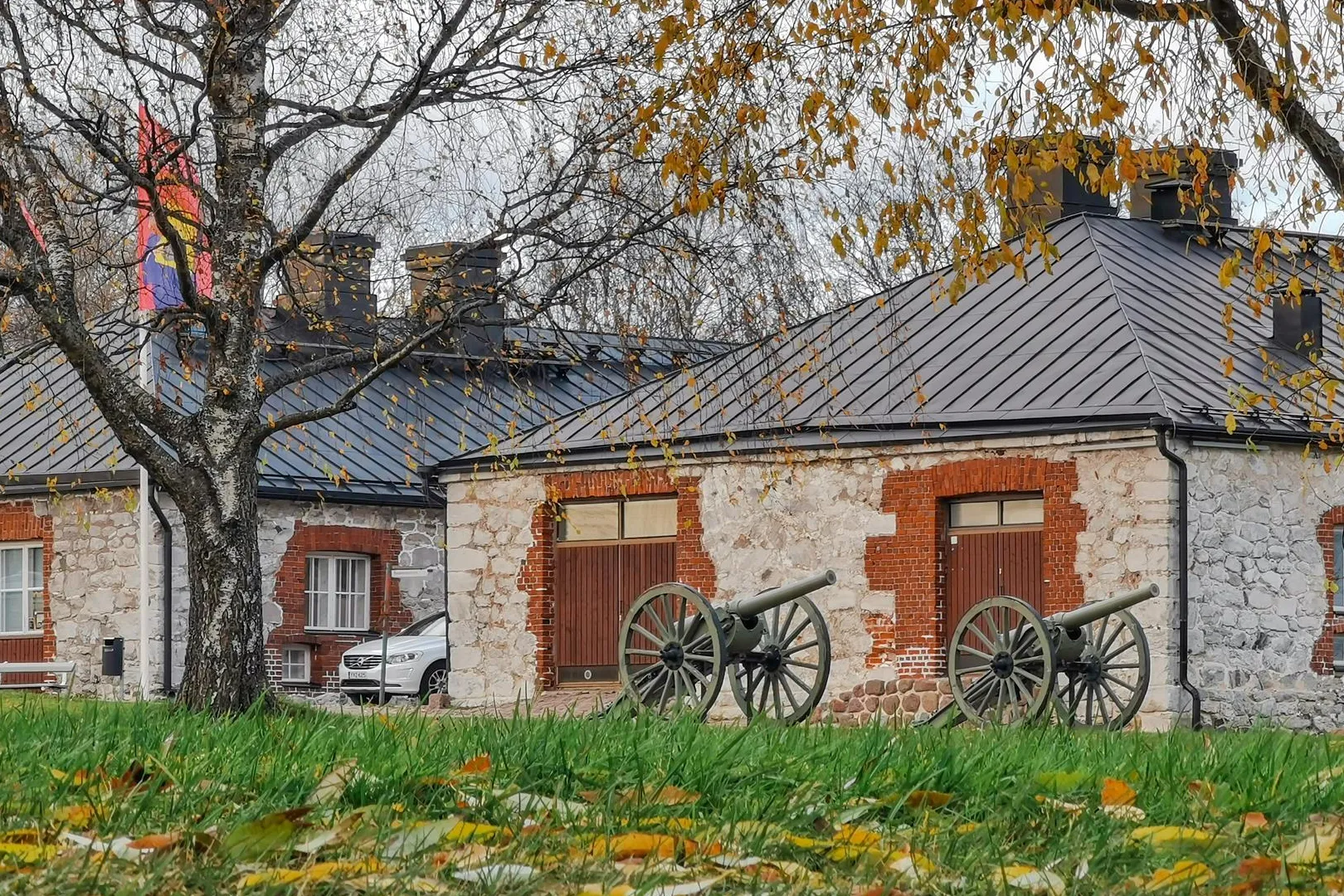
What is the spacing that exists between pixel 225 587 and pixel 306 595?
479 inches

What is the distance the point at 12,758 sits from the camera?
6270mm

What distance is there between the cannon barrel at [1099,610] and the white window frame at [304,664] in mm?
12580

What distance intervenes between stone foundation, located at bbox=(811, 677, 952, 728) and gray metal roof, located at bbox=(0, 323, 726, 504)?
205 inches

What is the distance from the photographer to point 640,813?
5410 millimetres

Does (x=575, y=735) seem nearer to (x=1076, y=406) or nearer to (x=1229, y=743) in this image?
(x=1229, y=743)

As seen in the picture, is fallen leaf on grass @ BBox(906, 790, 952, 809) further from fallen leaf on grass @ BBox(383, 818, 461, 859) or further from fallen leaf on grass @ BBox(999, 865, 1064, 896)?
fallen leaf on grass @ BBox(383, 818, 461, 859)

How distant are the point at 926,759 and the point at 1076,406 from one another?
39.5 ft

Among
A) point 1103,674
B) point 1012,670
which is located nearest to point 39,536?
point 1012,670

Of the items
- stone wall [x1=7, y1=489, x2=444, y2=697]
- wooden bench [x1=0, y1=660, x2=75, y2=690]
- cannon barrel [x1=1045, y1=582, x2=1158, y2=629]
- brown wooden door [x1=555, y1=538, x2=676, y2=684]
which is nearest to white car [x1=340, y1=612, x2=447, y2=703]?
stone wall [x1=7, y1=489, x2=444, y2=697]

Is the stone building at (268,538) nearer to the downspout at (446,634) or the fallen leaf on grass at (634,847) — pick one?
the downspout at (446,634)

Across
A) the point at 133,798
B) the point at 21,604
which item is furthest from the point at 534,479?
the point at 133,798

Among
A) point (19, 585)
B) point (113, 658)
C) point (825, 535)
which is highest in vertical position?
point (825, 535)

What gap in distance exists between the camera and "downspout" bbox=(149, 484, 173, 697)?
77.7 feet

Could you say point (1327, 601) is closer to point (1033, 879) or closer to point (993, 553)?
point (993, 553)
